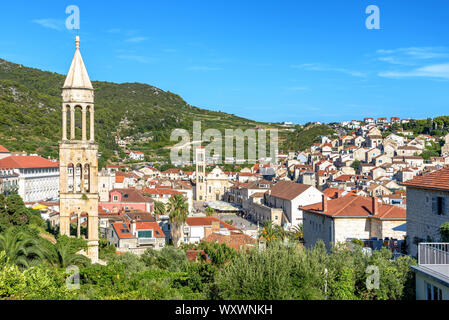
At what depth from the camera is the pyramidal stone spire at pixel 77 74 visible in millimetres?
24516

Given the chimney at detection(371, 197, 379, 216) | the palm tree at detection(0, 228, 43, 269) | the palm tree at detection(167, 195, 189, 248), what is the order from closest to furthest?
the palm tree at detection(0, 228, 43, 269), the chimney at detection(371, 197, 379, 216), the palm tree at detection(167, 195, 189, 248)

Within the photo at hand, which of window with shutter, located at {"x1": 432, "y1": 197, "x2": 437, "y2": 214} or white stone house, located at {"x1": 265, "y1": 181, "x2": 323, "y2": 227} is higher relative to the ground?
window with shutter, located at {"x1": 432, "y1": 197, "x2": 437, "y2": 214}

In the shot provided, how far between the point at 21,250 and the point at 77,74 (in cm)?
875

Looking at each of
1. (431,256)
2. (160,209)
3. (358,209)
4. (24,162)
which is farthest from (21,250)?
(24,162)

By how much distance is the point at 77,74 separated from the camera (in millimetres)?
24516

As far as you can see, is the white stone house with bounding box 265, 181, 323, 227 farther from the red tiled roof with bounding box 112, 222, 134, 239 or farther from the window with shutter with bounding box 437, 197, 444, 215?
the window with shutter with bounding box 437, 197, 444, 215

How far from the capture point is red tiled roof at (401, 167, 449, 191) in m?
A: 20.8

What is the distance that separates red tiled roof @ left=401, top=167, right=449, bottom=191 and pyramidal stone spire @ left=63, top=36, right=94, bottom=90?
607 inches

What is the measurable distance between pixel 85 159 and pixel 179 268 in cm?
677

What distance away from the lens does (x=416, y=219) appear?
75.9 feet

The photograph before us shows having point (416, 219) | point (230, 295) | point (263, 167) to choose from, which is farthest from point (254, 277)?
point (263, 167)

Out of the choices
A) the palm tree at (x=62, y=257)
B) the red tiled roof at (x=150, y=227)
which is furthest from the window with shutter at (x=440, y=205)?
the red tiled roof at (x=150, y=227)

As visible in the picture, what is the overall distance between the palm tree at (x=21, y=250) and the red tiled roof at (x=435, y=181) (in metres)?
15.6

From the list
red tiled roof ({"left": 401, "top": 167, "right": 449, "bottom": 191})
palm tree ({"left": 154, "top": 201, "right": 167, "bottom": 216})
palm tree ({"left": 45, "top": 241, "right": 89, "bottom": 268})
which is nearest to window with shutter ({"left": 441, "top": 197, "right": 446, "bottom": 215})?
red tiled roof ({"left": 401, "top": 167, "right": 449, "bottom": 191})
